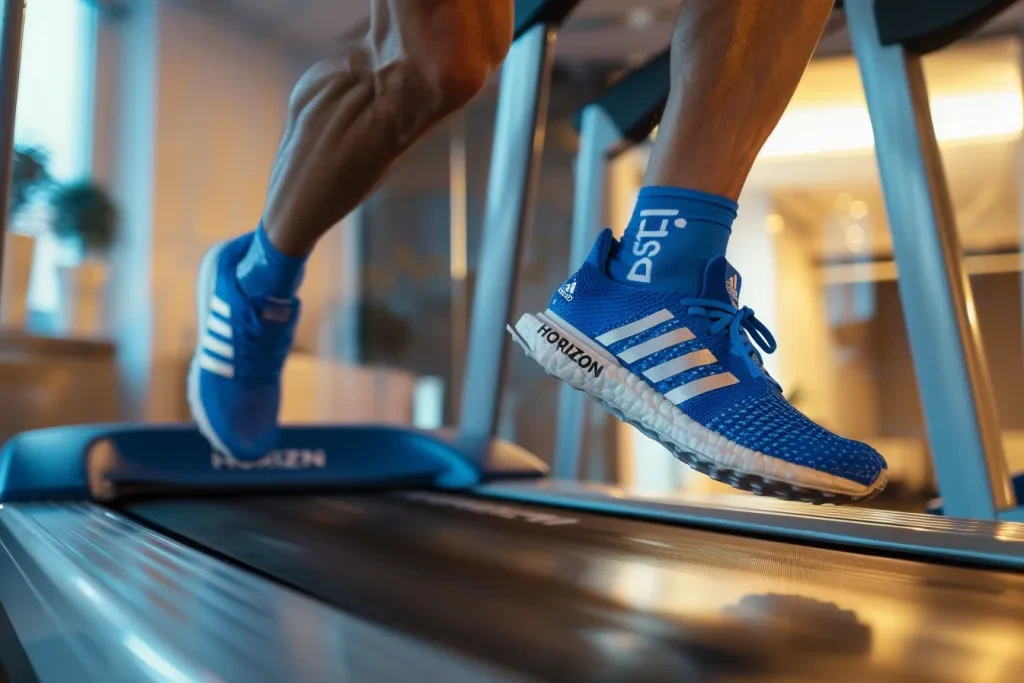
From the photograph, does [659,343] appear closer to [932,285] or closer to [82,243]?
[932,285]

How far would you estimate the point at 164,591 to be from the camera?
2.18ft

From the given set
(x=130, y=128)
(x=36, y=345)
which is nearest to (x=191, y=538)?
(x=36, y=345)

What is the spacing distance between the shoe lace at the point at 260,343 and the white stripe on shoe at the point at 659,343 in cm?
61

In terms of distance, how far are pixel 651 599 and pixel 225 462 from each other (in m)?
1.37

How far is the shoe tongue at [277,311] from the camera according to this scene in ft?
4.06

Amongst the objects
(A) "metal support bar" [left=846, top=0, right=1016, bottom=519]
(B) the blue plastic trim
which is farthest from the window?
(A) "metal support bar" [left=846, top=0, right=1016, bottom=519]

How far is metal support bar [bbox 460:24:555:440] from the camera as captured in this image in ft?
6.23

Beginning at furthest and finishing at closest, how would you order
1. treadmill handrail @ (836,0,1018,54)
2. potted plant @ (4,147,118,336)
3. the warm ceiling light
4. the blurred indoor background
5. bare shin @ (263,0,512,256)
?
1. the warm ceiling light
2. the blurred indoor background
3. potted plant @ (4,147,118,336)
4. treadmill handrail @ (836,0,1018,54)
5. bare shin @ (263,0,512,256)

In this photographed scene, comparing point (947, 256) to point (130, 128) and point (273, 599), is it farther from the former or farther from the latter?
point (130, 128)

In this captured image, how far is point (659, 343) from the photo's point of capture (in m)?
0.81

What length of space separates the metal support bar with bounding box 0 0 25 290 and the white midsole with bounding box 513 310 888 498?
85cm

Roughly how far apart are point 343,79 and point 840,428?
6167 mm

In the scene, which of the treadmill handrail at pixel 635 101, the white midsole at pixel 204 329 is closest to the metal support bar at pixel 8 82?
the white midsole at pixel 204 329

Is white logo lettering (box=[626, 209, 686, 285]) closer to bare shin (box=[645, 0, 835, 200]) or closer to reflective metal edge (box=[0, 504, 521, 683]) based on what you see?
bare shin (box=[645, 0, 835, 200])
